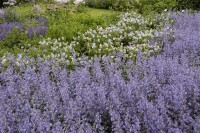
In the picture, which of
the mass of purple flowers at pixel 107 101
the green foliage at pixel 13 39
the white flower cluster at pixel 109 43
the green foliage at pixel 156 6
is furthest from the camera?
Answer: the green foliage at pixel 156 6

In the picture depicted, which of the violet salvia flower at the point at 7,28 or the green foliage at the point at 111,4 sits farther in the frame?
the green foliage at the point at 111,4

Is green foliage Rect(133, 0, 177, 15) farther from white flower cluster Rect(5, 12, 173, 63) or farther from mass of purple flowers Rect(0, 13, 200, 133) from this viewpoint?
mass of purple flowers Rect(0, 13, 200, 133)

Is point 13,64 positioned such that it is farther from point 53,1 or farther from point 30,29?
point 53,1

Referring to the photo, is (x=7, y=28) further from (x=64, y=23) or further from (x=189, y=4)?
(x=189, y=4)

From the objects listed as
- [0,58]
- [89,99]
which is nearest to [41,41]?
[0,58]

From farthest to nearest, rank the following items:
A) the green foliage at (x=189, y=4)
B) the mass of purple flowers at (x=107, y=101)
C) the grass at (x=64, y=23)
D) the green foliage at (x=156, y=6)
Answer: the green foliage at (x=189, y=4)
the green foliage at (x=156, y=6)
the grass at (x=64, y=23)
the mass of purple flowers at (x=107, y=101)

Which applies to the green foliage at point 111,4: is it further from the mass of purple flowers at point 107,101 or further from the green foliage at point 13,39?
the mass of purple flowers at point 107,101

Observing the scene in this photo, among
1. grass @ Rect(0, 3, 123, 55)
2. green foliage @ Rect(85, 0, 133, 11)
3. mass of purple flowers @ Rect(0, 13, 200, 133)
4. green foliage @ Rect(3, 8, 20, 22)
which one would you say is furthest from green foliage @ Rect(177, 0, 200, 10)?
mass of purple flowers @ Rect(0, 13, 200, 133)

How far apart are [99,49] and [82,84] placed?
5.59 feet

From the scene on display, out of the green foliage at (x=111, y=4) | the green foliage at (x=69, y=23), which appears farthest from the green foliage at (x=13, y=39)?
the green foliage at (x=111, y=4)

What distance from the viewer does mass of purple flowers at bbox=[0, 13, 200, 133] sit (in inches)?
132

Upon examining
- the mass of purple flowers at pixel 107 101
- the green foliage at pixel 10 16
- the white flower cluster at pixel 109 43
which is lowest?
the mass of purple flowers at pixel 107 101

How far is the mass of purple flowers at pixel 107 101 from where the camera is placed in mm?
3355

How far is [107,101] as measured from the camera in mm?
3703
